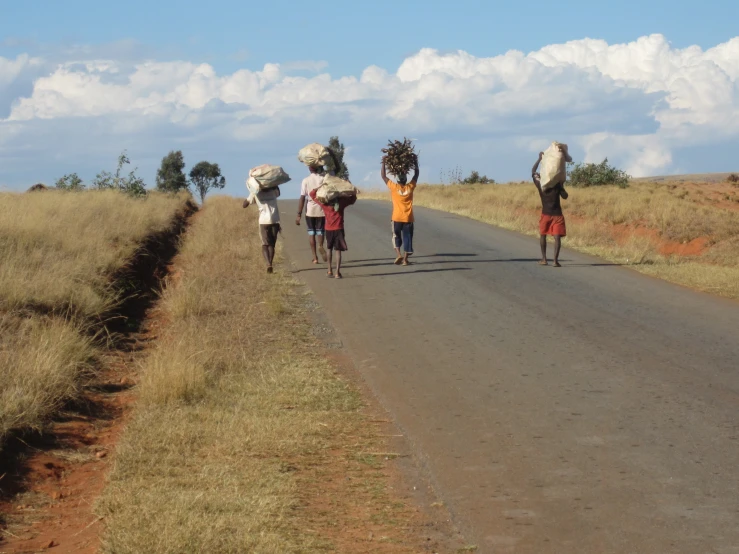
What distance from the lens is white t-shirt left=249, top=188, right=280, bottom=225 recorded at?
1622 cm

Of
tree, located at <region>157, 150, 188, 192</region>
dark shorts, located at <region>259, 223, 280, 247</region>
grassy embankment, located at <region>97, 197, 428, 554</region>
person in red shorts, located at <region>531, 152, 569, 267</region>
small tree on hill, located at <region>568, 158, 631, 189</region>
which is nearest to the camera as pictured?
grassy embankment, located at <region>97, 197, 428, 554</region>

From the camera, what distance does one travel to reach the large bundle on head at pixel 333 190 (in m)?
15.6

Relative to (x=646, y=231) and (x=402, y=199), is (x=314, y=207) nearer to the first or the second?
(x=402, y=199)

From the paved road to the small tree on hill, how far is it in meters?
34.3

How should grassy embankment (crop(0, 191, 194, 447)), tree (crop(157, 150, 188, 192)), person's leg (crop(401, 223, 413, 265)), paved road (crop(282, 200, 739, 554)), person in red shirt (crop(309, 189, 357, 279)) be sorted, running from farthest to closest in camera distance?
tree (crop(157, 150, 188, 192)) → person's leg (crop(401, 223, 413, 265)) → person in red shirt (crop(309, 189, 357, 279)) → grassy embankment (crop(0, 191, 194, 447)) → paved road (crop(282, 200, 739, 554))

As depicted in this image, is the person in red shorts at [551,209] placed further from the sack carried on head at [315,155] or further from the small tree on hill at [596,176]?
the small tree on hill at [596,176]

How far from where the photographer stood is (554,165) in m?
16.7

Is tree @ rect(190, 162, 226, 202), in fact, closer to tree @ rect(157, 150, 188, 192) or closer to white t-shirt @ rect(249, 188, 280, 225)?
tree @ rect(157, 150, 188, 192)

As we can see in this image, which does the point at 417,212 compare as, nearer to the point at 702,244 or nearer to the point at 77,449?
the point at 702,244

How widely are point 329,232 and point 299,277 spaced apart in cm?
110

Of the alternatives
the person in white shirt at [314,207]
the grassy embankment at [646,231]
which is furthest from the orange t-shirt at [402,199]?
the grassy embankment at [646,231]

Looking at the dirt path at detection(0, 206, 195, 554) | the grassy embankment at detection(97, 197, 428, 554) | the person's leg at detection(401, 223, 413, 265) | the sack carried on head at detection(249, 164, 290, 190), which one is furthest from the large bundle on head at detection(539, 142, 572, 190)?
the dirt path at detection(0, 206, 195, 554)

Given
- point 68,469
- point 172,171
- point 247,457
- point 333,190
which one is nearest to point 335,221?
point 333,190

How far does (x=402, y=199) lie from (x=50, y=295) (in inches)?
282
